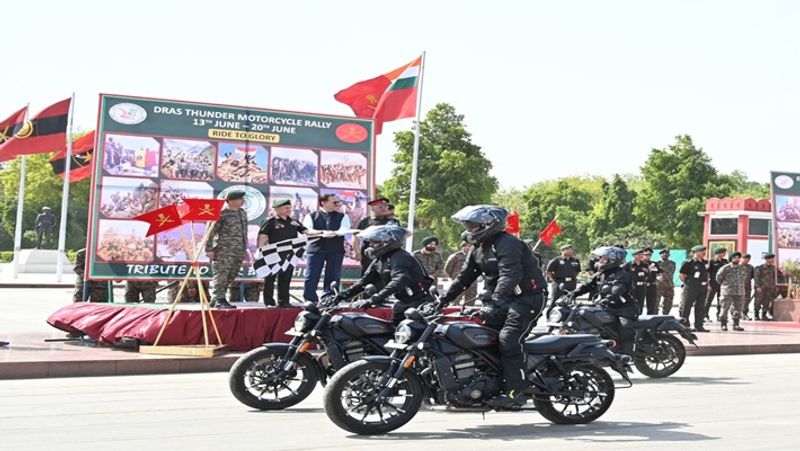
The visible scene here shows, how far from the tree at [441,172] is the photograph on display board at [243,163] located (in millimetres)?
43475

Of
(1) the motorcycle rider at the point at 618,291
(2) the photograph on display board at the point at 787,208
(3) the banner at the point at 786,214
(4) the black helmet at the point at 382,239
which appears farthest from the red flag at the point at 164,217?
(2) the photograph on display board at the point at 787,208

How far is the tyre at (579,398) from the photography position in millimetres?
8906

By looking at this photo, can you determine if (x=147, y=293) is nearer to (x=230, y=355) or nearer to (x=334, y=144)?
(x=334, y=144)

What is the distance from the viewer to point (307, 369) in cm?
966

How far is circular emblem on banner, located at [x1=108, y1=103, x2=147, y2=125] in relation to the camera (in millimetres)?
17344

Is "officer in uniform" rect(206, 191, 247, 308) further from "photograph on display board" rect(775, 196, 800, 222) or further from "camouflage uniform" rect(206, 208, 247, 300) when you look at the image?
"photograph on display board" rect(775, 196, 800, 222)

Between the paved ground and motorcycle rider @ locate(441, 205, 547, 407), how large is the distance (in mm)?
487

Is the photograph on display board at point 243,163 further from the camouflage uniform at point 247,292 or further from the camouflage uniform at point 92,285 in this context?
the camouflage uniform at point 92,285

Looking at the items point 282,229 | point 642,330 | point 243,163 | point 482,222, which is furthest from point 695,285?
point 482,222

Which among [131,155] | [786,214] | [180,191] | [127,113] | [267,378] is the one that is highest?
[127,113]

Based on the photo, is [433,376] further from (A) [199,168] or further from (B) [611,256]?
(A) [199,168]

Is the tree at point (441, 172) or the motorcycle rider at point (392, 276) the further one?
the tree at point (441, 172)

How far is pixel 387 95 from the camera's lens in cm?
2500

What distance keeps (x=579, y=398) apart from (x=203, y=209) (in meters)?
6.61
